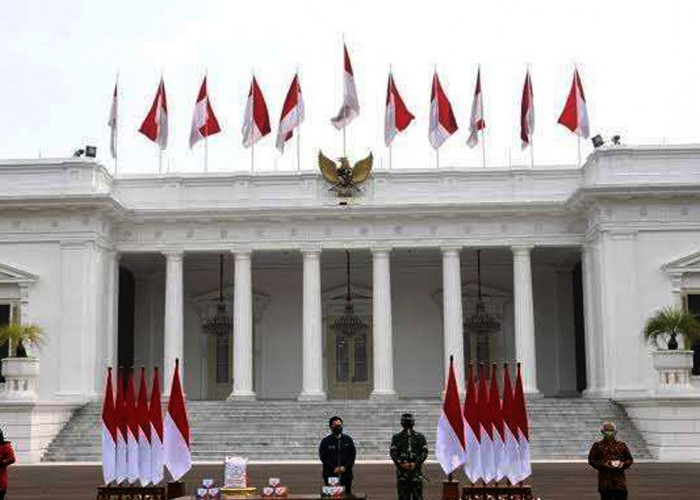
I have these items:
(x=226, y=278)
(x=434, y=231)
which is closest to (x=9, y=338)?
(x=226, y=278)

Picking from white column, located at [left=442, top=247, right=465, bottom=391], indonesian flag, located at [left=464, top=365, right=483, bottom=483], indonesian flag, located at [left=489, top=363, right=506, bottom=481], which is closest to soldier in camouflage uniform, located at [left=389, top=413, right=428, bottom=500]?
indonesian flag, located at [left=464, top=365, right=483, bottom=483]

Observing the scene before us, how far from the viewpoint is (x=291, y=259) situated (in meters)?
35.7

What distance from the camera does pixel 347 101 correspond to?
3291 cm

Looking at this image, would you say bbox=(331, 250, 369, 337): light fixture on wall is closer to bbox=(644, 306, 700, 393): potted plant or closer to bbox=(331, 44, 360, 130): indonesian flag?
bbox=(331, 44, 360, 130): indonesian flag

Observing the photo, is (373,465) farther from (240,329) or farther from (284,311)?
(284,311)

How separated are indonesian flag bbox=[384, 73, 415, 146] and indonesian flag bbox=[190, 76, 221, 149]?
212 inches

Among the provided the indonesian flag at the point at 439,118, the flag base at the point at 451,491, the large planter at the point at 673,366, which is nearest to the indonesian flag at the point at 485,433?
the flag base at the point at 451,491

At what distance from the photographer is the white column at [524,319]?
101 feet

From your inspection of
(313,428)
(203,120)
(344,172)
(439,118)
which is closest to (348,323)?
(344,172)

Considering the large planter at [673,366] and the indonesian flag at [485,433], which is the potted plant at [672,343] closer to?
the large planter at [673,366]

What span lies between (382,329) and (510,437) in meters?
17.9

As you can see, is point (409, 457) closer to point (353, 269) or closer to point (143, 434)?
point (143, 434)

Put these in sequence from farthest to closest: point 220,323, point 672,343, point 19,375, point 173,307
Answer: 1. point 220,323
2. point 173,307
3. point 19,375
4. point 672,343

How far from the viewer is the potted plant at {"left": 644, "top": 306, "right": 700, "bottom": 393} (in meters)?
25.4
